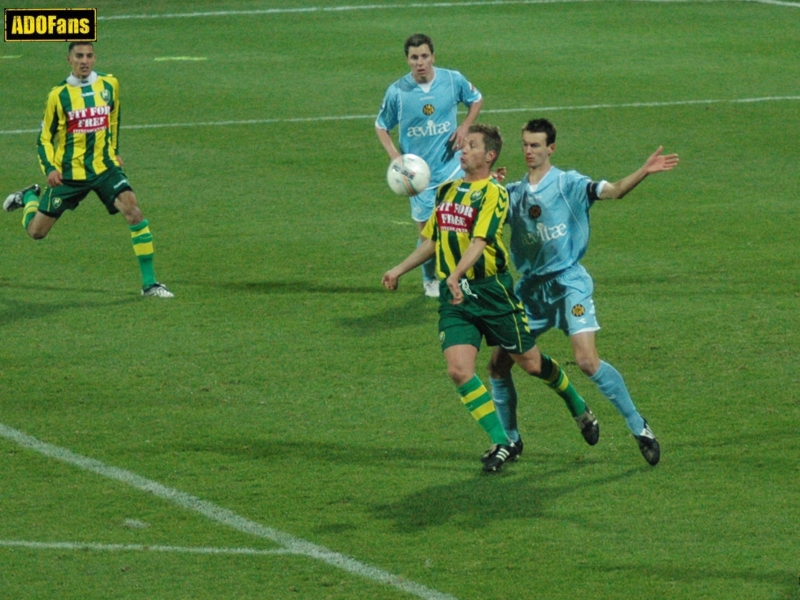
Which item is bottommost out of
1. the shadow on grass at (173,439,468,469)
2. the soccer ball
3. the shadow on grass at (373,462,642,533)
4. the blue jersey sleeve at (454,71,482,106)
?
the shadow on grass at (173,439,468,469)

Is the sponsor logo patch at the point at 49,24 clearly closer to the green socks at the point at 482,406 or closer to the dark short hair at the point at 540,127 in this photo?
the dark short hair at the point at 540,127

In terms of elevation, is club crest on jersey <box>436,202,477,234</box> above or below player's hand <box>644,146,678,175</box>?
below

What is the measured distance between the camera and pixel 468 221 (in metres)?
8.45

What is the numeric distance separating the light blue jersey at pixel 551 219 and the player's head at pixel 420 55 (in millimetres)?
4009

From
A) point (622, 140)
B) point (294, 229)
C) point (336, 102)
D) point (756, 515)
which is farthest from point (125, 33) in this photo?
point (756, 515)

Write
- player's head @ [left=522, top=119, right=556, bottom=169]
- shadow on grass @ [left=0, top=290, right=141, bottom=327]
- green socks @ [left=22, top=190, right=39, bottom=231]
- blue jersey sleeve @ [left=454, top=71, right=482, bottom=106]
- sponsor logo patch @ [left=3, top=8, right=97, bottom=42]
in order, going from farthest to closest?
sponsor logo patch @ [left=3, top=8, right=97, bottom=42] < green socks @ [left=22, top=190, right=39, bottom=231] < blue jersey sleeve @ [left=454, top=71, right=482, bottom=106] < shadow on grass @ [left=0, top=290, right=141, bottom=327] < player's head @ [left=522, top=119, right=556, bottom=169]

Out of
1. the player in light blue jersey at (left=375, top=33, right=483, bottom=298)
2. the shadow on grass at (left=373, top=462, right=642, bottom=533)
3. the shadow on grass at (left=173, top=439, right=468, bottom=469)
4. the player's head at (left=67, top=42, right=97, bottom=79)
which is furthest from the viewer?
the player in light blue jersey at (left=375, top=33, right=483, bottom=298)

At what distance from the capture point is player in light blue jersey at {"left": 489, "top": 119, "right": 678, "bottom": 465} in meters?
8.56

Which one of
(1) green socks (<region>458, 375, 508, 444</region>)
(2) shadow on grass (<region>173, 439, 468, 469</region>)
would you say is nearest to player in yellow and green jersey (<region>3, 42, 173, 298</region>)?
(2) shadow on grass (<region>173, 439, 468, 469</region>)

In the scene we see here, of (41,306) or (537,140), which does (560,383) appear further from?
(41,306)

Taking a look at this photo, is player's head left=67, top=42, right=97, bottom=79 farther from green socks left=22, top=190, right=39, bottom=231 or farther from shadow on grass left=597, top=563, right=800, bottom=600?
shadow on grass left=597, top=563, right=800, bottom=600

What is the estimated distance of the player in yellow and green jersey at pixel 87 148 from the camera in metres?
12.7

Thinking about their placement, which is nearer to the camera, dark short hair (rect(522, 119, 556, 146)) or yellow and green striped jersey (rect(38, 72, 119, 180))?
dark short hair (rect(522, 119, 556, 146))

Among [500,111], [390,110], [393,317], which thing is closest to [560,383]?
[393,317]
